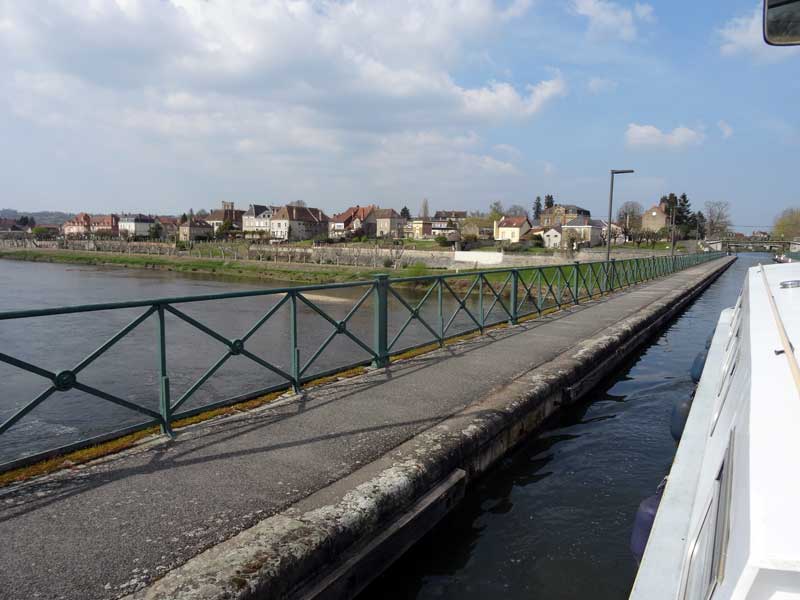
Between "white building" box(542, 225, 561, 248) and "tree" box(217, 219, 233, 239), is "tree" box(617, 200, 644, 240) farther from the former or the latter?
"tree" box(217, 219, 233, 239)

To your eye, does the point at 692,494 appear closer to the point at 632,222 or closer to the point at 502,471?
the point at 502,471

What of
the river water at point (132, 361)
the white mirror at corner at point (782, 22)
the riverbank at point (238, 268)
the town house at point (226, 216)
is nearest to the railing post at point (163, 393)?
the river water at point (132, 361)

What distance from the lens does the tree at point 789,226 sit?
78.1m

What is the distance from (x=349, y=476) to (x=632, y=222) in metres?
102

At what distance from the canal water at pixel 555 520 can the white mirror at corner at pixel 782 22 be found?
3.17 meters

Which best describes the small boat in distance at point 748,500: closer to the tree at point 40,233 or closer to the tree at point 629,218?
the tree at point 629,218

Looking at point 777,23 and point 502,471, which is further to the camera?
point 502,471

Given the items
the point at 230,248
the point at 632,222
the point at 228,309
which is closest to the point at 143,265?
the point at 230,248

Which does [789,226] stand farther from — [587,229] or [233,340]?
[233,340]

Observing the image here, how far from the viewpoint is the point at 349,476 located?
3.50 metres

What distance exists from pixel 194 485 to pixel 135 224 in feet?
470

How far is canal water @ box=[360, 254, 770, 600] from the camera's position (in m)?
3.51

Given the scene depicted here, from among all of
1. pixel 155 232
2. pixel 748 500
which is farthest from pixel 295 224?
pixel 748 500

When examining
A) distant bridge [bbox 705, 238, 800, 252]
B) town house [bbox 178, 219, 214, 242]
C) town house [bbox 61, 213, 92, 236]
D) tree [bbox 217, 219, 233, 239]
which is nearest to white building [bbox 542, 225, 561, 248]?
distant bridge [bbox 705, 238, 800, 252]
